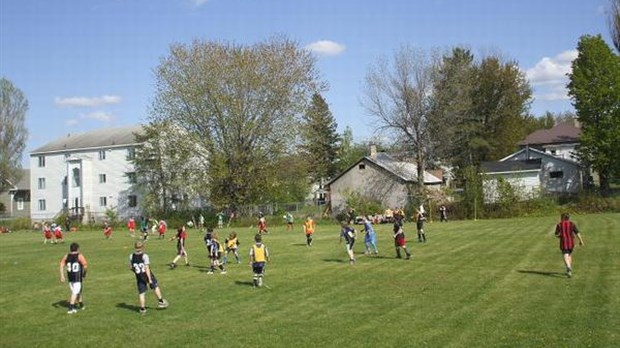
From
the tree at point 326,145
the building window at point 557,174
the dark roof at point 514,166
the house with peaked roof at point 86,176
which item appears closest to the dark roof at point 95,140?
the house with peaked roof at point 86,176

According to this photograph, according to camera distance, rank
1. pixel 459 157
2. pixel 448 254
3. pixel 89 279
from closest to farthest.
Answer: pixel 89 279 < pixel 448 254 < pixel 459 157

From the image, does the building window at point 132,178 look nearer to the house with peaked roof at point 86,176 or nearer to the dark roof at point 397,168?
the house with peaked roof at point 86,176

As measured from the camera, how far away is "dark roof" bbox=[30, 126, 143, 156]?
81312 mm

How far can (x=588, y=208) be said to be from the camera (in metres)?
52.2

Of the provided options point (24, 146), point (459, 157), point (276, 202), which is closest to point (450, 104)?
point (459, 157)

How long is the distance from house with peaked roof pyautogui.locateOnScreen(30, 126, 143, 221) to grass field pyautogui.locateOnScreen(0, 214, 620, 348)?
53531mm

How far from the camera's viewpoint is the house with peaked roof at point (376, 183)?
205 ft

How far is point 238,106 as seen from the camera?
201 ft

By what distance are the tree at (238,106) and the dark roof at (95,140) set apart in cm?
1953

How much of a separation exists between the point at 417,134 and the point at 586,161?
16732 millimetres

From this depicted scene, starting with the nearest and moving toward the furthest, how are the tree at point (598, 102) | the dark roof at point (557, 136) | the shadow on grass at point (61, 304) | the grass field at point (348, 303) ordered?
the grass field at point (348, 303) < the shadow on grass at point (61, 304) < the tree at point (598, 102) < the dark roof at point (557, 136)

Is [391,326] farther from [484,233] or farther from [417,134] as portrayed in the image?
[417,134]

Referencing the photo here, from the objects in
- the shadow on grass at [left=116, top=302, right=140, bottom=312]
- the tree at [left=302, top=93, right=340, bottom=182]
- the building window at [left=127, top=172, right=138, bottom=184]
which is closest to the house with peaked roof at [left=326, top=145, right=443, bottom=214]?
the tree at [left=302, top=93, right=340, bottom=182]

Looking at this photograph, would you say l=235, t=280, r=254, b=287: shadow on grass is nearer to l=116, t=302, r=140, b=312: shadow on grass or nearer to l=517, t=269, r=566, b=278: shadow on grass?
l=116, t=302, r=140, b=312: shadow on grass
